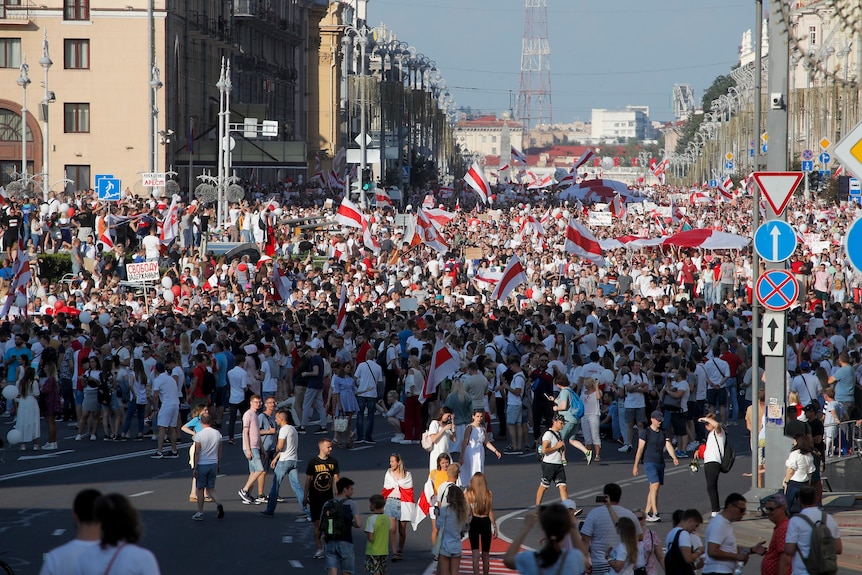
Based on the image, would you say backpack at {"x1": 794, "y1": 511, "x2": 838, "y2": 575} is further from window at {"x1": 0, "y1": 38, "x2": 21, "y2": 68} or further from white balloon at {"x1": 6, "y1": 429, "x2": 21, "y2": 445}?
window at {"x1": 0, "y1": 38, "x2": 21, "y2": 68}

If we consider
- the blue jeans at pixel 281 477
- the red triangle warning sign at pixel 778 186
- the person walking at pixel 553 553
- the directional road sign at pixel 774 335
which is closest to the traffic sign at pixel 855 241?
the person walking at pixel 553 553

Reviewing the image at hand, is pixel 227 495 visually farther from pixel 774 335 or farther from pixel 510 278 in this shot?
pixel 510 278

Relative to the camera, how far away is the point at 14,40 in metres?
60.7

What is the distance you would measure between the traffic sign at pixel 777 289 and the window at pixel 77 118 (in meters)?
49.3

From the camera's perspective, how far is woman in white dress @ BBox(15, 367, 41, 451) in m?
19.6

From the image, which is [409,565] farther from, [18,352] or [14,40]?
[14,40]

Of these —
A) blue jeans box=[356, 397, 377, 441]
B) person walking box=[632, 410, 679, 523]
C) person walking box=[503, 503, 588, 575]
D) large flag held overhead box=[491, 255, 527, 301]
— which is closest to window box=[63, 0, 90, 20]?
large flag held overhead box=[491, 255, 527, 301]

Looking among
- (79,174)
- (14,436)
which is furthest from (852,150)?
(79,174)

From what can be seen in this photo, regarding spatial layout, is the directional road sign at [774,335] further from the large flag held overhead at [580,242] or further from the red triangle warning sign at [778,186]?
the large flag held overhead at [580,242]

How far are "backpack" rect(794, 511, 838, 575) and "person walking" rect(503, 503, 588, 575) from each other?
2386mm

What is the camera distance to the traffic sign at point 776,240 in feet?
48.2

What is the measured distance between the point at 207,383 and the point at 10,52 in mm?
43577

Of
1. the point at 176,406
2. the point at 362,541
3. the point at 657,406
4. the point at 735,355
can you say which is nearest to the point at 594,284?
the point at 735,355

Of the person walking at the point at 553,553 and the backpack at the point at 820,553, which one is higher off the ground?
the person walking at the point at 553,553
